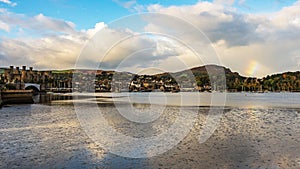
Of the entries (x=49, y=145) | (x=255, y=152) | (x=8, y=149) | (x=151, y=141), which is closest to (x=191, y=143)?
(x=151, y=141)

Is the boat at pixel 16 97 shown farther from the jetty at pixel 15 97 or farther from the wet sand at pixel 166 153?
the wet sand at pixel 166 153

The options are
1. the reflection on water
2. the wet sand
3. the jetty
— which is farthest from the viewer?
the jetty

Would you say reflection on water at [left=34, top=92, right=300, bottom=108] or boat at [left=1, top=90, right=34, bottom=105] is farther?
boat at [left=1, top=90, right=34, bottom=105]

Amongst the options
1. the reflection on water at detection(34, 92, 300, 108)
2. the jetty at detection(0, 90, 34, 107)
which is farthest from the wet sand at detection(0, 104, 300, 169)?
the jetty at detection(0, 90, 34, 107)

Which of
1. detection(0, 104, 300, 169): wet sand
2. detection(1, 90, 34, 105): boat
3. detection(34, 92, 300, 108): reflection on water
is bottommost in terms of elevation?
detection(0, 104, 300, 169): wet sand

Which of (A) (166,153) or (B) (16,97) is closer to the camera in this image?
(A) (166,153)

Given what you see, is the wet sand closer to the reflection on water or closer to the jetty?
the reflection on water

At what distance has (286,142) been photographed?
20094mm

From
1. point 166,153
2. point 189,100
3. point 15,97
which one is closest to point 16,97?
point 15,97

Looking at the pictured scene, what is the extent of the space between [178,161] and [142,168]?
2056 millimetres

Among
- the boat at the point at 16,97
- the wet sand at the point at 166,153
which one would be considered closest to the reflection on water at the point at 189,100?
the boat at the point at 16,97

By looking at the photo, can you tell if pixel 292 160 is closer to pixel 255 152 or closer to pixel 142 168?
pixel 255 152

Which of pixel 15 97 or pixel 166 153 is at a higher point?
pixel 15 97

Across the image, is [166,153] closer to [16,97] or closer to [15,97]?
[15,97]
